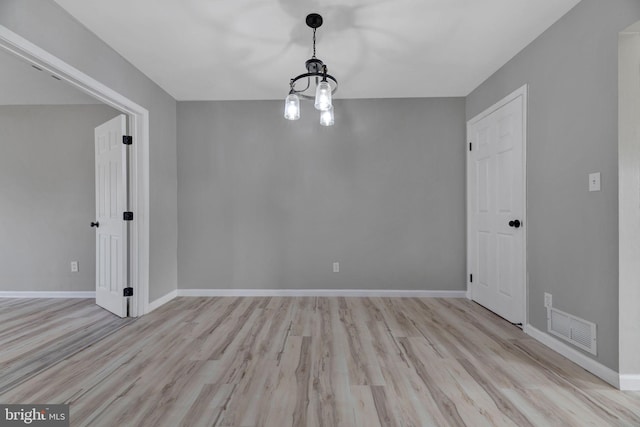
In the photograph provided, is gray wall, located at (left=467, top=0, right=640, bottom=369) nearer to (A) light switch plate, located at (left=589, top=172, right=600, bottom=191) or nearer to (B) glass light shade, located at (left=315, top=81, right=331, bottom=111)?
(A) light switch plate, located at (left=589, top=172, right=600, bottom=191)

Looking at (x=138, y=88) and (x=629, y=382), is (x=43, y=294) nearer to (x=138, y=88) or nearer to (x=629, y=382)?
(x=138, y=88)

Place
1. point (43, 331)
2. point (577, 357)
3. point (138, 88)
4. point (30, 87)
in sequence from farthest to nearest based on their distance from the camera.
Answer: point (30, 87), point (138, 88), point (43, 331), point (577, 357)

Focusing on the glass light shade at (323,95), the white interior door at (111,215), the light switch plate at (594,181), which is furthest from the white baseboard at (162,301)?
the light switch plate at (594,181)

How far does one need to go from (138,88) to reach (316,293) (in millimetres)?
3008

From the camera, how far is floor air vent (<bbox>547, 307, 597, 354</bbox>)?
1848 millimetres

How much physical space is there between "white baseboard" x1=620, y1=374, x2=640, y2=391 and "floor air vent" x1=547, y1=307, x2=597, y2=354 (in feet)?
0.58

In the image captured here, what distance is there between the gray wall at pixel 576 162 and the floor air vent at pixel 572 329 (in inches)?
2.0

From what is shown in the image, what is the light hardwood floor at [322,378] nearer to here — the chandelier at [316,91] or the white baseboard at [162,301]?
the white baseboard at [162,301]

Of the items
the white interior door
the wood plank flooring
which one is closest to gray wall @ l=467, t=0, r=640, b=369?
the wood plank flooring

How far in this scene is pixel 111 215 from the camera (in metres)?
3.00

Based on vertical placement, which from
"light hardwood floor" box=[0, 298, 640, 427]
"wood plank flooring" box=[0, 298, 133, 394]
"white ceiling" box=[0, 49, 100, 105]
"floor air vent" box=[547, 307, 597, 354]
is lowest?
"wood plank flooring" box=[0, 298, 133, 394]

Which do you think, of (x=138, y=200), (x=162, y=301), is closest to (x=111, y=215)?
Answer: (x=138, y=200)

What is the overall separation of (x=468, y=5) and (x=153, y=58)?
270cm

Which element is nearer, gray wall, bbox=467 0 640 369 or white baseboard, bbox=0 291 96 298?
gray wall, bbox=467 0 640 369
